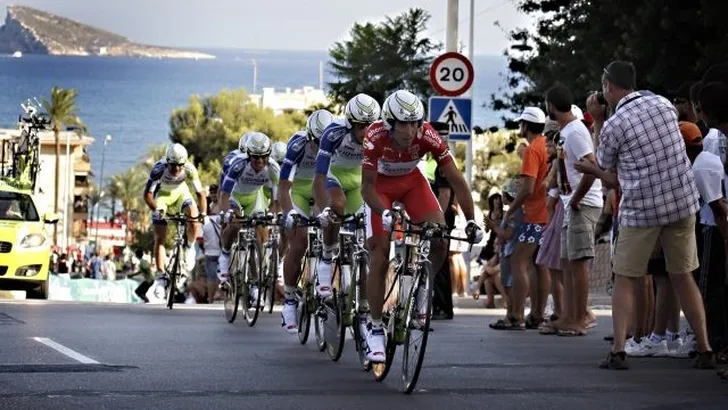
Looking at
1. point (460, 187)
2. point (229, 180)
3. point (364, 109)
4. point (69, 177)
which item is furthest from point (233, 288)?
point (69, 177)

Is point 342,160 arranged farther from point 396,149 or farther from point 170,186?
point 170,186

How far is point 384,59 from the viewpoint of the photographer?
249ft

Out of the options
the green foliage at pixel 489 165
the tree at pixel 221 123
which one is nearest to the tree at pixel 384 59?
the green foliage at pixel 489 165

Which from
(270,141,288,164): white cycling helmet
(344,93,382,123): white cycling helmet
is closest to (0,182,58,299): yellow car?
(270,141,288,164): white cycling helmet

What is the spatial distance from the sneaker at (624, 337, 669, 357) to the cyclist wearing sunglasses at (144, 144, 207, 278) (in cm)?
955

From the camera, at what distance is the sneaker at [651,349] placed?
15883 millimetres

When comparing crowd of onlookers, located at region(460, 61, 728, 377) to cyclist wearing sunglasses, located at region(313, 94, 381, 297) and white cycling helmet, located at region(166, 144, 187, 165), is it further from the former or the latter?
white cycling helmet, located at region(166, 144, 187, 165)

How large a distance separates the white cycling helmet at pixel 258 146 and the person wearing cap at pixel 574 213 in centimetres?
365

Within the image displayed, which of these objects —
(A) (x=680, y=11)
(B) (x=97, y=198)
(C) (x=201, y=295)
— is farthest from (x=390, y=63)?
(B) (x=97, y=198)

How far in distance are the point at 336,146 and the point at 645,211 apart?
2711mm

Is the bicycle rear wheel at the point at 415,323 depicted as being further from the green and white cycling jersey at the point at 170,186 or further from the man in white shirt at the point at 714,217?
the green and white cycling jersey at the point at 170,186

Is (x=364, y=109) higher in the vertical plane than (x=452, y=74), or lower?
lower

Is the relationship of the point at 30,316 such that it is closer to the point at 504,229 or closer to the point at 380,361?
the point at 504,229

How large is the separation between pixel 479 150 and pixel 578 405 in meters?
98.8
